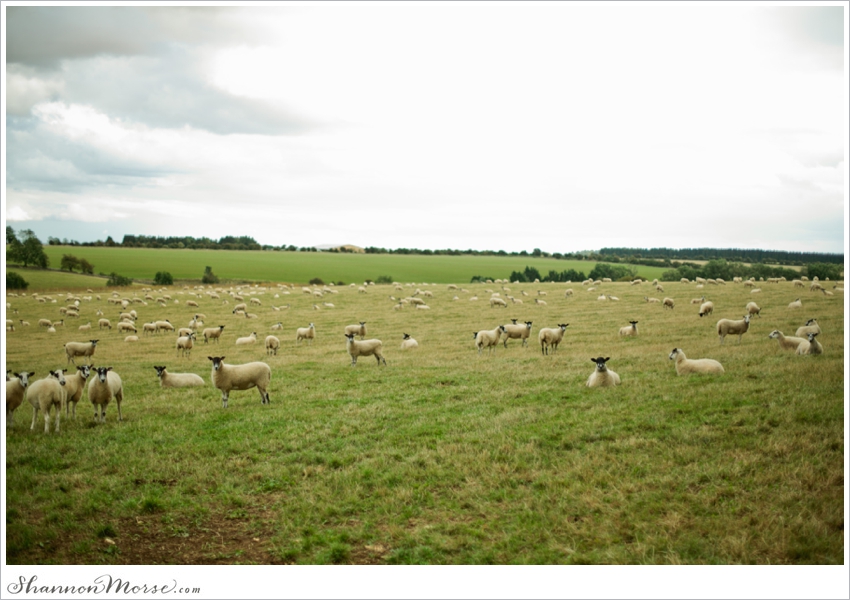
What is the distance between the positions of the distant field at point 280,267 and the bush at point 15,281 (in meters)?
10.0

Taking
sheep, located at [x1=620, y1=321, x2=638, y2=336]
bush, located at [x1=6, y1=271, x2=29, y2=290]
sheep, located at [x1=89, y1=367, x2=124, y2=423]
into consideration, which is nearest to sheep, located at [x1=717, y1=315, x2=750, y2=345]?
sheep, located at [x1=620, y1=321, x2=638, y2=336]

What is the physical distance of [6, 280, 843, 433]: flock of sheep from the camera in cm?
1203

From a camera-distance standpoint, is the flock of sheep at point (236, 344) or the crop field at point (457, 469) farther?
the flock of sheep at point (236, 344)

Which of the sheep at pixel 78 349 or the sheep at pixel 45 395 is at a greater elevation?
the sheep at pixel 45 395

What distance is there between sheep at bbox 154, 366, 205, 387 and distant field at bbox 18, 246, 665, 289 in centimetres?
5165

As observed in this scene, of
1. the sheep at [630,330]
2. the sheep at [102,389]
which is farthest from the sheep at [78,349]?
the sheep at [630,330]

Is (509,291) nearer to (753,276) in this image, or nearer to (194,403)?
(753,276)

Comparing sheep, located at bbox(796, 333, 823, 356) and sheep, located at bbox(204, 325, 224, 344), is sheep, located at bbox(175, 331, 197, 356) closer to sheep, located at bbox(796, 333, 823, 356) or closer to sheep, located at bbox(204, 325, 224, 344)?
sheep, located at bbox(204, 325, 224, 344)

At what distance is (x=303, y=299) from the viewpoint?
164 ft

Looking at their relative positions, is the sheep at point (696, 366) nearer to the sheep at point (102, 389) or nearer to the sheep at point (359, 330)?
the sheep at point (102, 389)

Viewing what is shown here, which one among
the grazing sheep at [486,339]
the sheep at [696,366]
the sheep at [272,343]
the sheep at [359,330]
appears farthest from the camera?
the sheep at [359,330]

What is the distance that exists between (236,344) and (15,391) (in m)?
16.8

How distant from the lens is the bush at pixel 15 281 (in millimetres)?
45531

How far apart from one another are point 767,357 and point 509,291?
35019 millimetres
